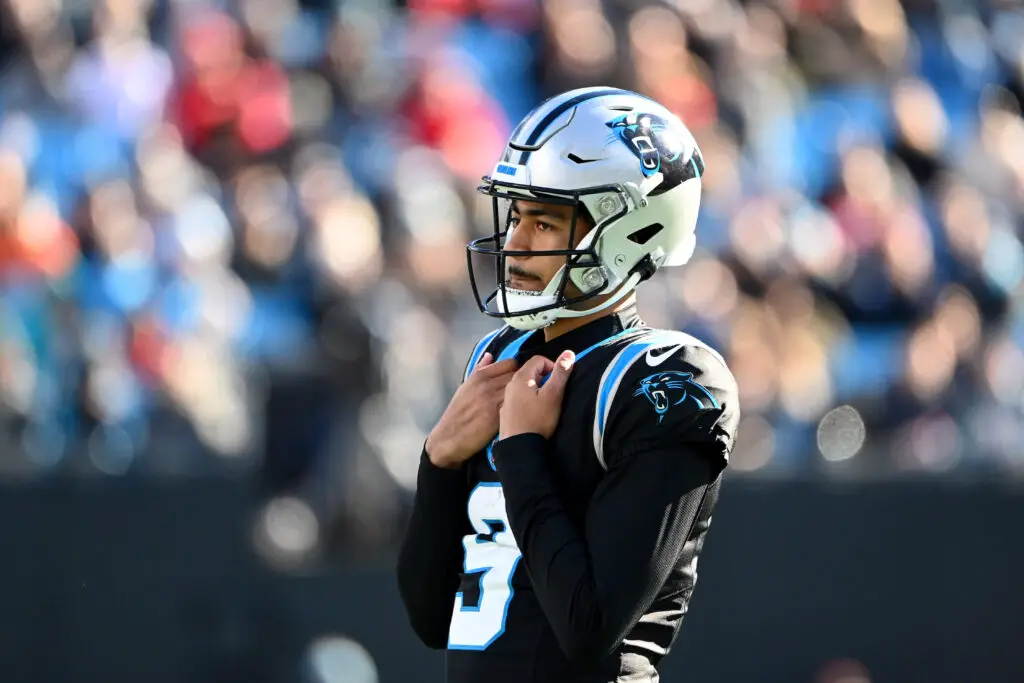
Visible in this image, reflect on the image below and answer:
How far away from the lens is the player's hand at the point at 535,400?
246cm

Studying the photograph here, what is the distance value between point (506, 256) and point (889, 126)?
21.7ft

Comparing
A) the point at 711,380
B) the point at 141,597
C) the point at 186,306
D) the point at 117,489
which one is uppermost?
the point at 711,380

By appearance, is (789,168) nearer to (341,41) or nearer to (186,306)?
(341,41)

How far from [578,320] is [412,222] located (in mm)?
4571

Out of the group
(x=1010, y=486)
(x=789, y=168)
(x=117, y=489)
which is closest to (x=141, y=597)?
(x=117, y=489)

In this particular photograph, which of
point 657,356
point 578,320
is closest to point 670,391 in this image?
point 657,356

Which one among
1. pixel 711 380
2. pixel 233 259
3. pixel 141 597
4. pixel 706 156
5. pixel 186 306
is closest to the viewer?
pixel 711 380

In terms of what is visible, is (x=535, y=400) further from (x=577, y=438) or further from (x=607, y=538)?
(x=607, y=538)

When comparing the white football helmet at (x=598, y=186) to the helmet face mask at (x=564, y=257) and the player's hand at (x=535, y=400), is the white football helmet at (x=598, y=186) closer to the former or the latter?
the helmet face mask at (x=564, y=257)

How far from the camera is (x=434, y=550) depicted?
8.80 ft

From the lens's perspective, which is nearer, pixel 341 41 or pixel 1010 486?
pixel 1010 486

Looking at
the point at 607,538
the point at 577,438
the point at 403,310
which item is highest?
the point at 577,438

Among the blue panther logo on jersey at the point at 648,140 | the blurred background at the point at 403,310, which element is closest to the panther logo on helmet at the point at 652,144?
the blue panther logo on jersey at the point at 648,140

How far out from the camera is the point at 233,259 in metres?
7.24
